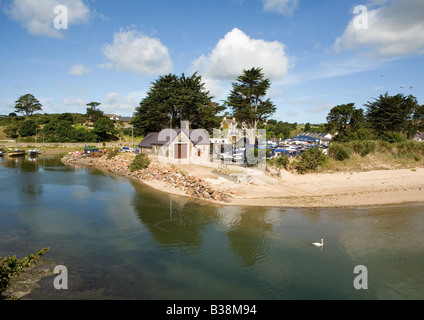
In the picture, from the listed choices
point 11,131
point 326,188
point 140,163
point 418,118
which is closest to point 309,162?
point 326,188

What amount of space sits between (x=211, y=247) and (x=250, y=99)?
29240 mm

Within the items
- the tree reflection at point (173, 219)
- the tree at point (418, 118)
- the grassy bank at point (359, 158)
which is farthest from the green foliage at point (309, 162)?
the tree at point (418, 118)

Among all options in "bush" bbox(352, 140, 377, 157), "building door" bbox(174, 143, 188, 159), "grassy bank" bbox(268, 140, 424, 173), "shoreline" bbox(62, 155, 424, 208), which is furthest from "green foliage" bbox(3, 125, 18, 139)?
"bush" bbox(352, 140, 377, 157)

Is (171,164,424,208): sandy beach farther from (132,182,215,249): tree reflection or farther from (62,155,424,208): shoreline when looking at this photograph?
(132,182,215,249): tree reflection

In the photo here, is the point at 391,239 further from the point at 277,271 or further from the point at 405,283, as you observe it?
the point at 277,271

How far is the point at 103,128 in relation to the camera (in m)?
74.4

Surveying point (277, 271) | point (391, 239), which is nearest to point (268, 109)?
point (391, 239)

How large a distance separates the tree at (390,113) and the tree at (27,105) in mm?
101314

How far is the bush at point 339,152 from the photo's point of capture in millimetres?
35719

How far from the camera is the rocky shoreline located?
82.9 ft

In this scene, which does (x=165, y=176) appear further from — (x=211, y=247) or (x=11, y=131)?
(x=11, y=131)

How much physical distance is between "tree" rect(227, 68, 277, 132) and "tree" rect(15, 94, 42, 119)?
82105 millimetres

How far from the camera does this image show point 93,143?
7400 cm

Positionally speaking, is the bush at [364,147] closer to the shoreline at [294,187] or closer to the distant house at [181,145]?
the shoreline at [294,187]
